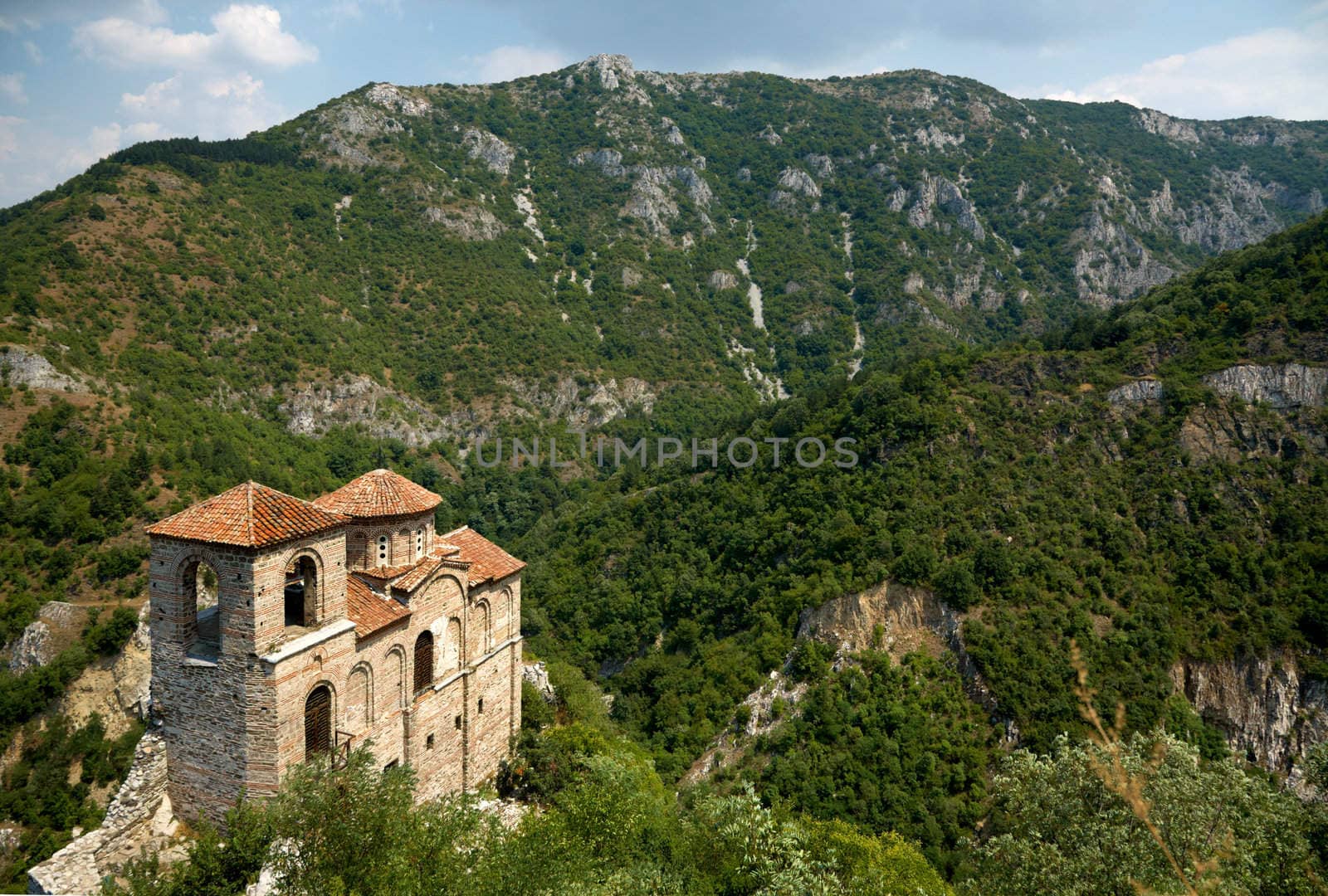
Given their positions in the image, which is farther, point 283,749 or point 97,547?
point 97,547

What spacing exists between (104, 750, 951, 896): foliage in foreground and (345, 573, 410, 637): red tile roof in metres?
3.88

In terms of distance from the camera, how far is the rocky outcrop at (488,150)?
464 feet

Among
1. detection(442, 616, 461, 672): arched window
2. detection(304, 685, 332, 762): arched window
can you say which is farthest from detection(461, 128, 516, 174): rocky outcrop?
detection(304, 685, 332, 762): arched window

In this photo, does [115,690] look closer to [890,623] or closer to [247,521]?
[247,521]

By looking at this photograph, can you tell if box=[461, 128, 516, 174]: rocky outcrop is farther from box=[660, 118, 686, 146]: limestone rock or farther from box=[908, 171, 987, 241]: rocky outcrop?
box=[908, 171, 987, 241]: rocky outcrop

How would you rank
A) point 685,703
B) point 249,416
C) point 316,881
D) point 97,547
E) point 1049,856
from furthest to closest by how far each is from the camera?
1. point 249,416
2. point 97,547
3. point 685,703
4. point 1049,856
5. point 316,881

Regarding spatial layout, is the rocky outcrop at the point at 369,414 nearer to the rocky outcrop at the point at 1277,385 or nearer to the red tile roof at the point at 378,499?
the red tile roof at the point at 378,499

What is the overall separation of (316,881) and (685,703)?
28.4 m

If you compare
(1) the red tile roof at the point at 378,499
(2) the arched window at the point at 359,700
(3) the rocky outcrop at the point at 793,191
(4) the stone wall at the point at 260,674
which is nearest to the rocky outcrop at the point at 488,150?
(3) the rocky outcrop at the point at 793,191

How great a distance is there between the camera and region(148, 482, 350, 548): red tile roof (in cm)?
1634

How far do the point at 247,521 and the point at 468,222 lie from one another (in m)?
116

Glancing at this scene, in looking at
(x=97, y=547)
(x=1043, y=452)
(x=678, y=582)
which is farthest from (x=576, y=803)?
(x=97, y=547)

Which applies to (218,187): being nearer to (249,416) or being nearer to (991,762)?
(249,416)

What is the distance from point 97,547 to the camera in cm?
4297
